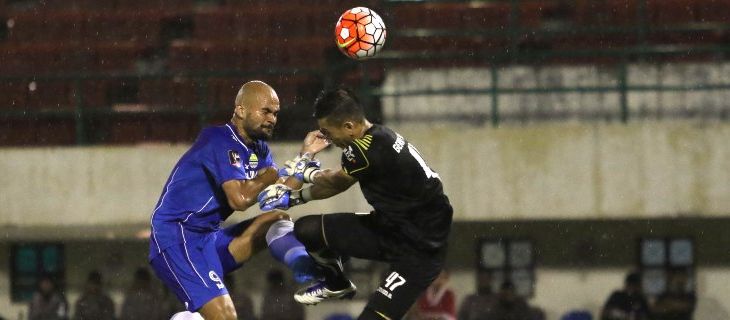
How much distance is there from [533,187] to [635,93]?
5.10 feet

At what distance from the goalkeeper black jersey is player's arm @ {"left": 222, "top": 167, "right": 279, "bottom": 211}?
568 mm

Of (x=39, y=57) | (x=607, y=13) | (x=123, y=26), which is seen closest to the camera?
(x=607, y=13)

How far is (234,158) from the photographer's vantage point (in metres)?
7.88

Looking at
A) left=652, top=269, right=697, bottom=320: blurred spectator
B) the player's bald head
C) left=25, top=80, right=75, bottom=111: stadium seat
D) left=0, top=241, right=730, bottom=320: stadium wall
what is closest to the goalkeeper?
the player's bald head

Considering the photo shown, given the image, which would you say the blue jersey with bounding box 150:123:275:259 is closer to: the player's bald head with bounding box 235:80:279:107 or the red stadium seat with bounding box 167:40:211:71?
the player's bald head with bounding box 235:80:279:107

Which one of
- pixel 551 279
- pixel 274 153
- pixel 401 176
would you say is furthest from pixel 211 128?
pixel 551 279

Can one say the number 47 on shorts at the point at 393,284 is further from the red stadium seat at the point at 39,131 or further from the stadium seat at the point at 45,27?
the stadium seat at the point at 45,27

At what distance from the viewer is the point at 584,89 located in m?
13.2

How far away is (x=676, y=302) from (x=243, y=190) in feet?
25.4

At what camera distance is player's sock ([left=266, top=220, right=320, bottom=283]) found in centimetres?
793

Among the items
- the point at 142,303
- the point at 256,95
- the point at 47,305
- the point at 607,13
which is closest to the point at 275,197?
the point at 256,95

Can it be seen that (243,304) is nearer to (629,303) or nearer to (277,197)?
(629,303)

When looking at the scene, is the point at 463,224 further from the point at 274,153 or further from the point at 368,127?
the point at 368,127

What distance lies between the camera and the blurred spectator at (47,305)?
14.2 metres
